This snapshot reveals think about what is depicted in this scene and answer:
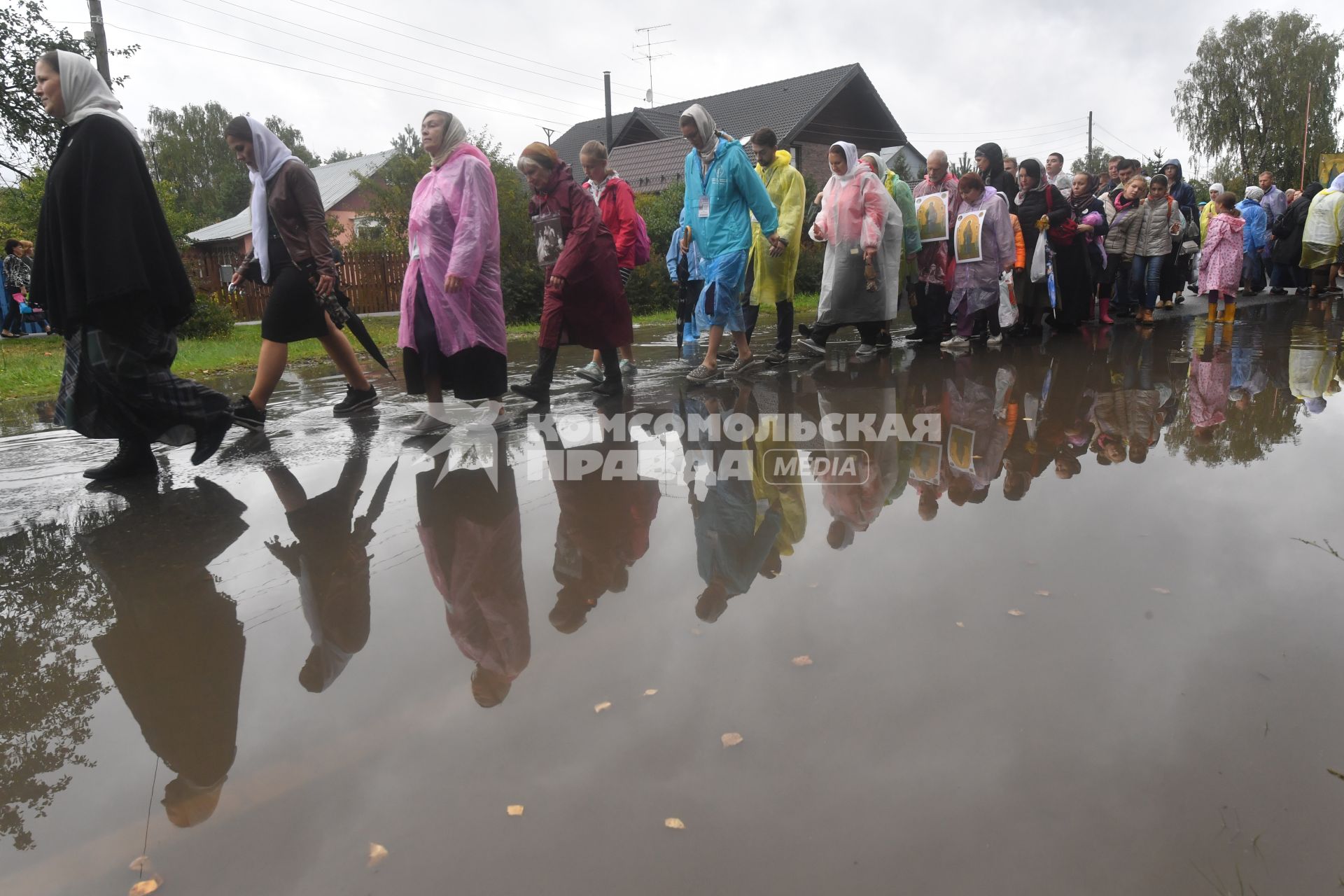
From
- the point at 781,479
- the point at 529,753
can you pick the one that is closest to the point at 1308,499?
the point at 781,479

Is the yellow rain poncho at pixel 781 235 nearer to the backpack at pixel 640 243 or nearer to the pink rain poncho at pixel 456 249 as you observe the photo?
the backpack at pixel 640 243

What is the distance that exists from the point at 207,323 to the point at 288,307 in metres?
9.05

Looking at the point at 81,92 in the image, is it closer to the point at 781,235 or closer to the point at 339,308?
the point at 339,308

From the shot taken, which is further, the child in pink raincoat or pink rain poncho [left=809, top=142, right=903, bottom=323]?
the child in pink raincoat

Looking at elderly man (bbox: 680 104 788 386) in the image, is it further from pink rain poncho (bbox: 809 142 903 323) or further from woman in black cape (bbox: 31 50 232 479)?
woman in black cape (bbox: 31 50 232 479)

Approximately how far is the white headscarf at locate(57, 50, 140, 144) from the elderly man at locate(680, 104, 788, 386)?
13.5 ft

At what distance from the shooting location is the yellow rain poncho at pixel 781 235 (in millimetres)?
8570

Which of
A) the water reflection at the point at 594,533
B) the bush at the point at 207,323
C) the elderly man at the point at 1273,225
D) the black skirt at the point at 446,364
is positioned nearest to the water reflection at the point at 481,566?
the water reflection at the point at 594,533

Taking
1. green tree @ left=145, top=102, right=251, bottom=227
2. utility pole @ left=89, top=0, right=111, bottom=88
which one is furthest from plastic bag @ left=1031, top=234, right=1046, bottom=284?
green tree @ left=145, top=102, right=251, bottom=227

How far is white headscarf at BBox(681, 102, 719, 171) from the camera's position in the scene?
24.8ft

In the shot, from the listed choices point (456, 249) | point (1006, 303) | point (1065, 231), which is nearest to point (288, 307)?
point (456, 249)

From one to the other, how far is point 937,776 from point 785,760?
1.12ft

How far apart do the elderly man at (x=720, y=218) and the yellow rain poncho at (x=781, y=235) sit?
526mm

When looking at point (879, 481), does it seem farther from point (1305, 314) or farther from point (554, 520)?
point (1305, 314)
